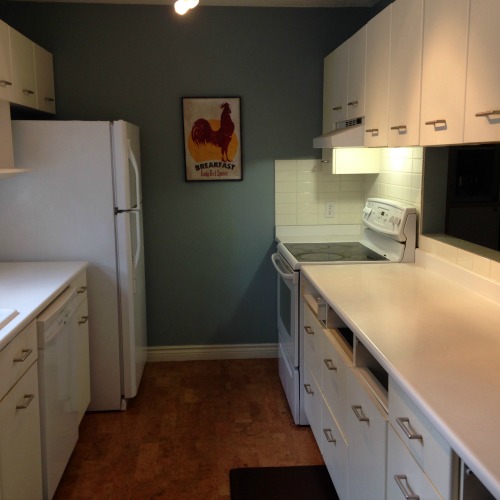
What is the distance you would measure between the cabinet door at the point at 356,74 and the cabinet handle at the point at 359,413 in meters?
1.60

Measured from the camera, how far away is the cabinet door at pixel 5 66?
115 inches

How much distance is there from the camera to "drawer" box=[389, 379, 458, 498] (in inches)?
52.4

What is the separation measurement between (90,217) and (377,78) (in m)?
1.68

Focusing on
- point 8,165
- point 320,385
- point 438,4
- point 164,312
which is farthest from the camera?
point 164,312

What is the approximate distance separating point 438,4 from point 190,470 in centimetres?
226

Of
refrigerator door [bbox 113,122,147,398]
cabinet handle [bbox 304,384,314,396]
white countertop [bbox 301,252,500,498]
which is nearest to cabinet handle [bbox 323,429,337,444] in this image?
cabinet handle [bbox 304,384,314,396]

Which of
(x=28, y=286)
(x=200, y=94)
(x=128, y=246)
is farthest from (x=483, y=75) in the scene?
(x=200, y=94)

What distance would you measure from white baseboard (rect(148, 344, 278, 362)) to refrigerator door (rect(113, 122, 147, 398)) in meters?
0.51

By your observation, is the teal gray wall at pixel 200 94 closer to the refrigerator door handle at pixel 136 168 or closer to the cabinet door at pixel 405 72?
the refrigerator door handle at pixel 136 168

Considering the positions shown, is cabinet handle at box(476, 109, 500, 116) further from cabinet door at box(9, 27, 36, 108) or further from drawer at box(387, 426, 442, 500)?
cabinet door at box(9, 27, 36, 108)

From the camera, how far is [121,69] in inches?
159

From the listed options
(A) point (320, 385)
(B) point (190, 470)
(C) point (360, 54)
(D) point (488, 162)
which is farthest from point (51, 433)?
(C) point (360, 54)

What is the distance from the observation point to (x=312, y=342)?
290 centimetres

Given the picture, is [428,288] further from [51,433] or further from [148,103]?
[148,103]
